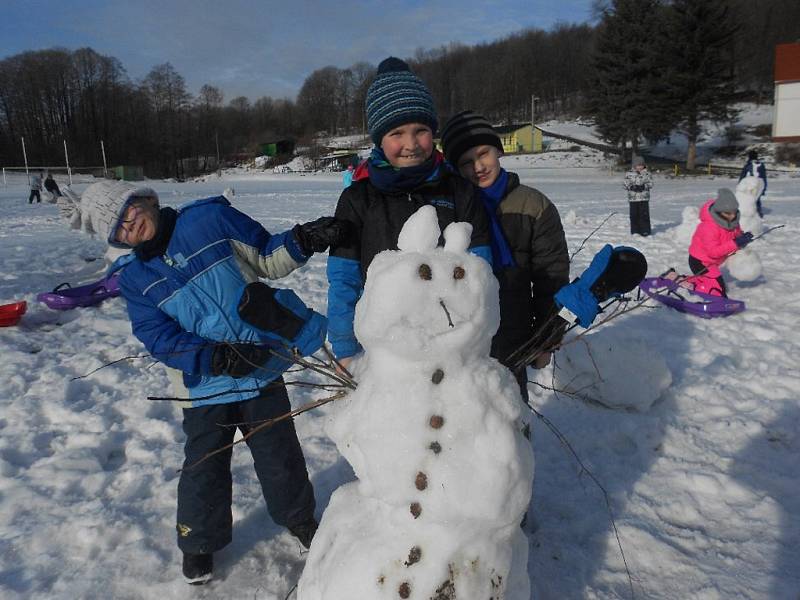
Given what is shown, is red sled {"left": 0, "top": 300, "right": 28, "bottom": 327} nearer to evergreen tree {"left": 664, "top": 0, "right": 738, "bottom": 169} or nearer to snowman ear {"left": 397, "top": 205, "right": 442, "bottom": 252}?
snowman ear {"left": 397, "top": 205, "right": 442, "bottom": 252}

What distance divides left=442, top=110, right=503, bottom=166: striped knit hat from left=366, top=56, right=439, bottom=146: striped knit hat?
0.31 metres

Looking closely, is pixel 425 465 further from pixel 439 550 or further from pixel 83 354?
pixel 83 354

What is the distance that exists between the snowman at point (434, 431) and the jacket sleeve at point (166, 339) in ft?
2.77

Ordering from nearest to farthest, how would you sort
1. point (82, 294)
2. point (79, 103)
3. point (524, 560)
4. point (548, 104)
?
1. point (524, 560)
2. point (82, 294)
3. point (79, 103)
4. point (548, 104)

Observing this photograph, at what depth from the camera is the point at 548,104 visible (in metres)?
69.1

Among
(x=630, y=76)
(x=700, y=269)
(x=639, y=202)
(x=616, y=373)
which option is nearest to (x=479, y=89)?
(x=630, y=76)

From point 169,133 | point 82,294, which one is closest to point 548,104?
point 169,133

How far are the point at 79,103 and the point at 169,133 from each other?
989 cm

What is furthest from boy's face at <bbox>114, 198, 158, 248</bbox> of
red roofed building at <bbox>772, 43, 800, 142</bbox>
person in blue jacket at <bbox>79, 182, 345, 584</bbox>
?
red roofed building at <bbox>772, 43, 800, 142</bbox>

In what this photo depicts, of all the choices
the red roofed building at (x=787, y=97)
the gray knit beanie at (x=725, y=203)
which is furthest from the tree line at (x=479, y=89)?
the gray knit beanie at (x=725, y=203)

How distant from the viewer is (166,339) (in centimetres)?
213

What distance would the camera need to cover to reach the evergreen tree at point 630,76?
30469mm

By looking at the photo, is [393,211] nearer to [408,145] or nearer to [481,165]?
[408,145]

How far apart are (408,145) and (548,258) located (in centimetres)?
86
